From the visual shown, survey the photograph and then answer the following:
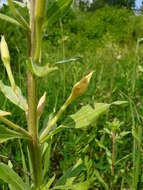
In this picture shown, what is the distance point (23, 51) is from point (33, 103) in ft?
11.9

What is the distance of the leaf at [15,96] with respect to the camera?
2.85 feet

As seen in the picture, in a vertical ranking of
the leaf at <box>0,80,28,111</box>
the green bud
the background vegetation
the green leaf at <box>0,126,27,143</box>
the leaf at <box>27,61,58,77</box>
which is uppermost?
the green bud

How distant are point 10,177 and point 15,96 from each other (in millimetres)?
219

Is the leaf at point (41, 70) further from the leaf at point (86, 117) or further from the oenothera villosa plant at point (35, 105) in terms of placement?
the leaf at point (86, 117)

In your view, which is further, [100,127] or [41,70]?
[100,127]

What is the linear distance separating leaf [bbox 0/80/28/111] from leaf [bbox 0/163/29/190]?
0.16m

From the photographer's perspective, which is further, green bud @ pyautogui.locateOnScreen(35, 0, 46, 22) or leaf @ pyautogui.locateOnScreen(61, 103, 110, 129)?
leaf @ pyautogui.locateOnScreen(61, 103, 110, 129)

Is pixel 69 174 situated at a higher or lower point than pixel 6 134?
lower

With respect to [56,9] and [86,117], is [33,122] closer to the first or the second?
[86,117]

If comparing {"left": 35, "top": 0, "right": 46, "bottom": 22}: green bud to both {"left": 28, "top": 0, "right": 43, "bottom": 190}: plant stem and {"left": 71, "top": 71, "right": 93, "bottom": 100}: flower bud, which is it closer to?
{"left": 28, "top": 0, "right": 43, "bottom": 190}: plant stem

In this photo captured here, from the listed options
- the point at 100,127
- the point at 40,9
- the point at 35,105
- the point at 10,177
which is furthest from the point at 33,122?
the point at 100,127

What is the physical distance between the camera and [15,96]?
2.99 ft

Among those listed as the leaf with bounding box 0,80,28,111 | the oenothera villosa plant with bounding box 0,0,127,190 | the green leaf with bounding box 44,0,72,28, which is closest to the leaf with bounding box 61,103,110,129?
the oenothera villosa plant with bounding box 0,0,127,190

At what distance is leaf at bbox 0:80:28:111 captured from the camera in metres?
0.87
